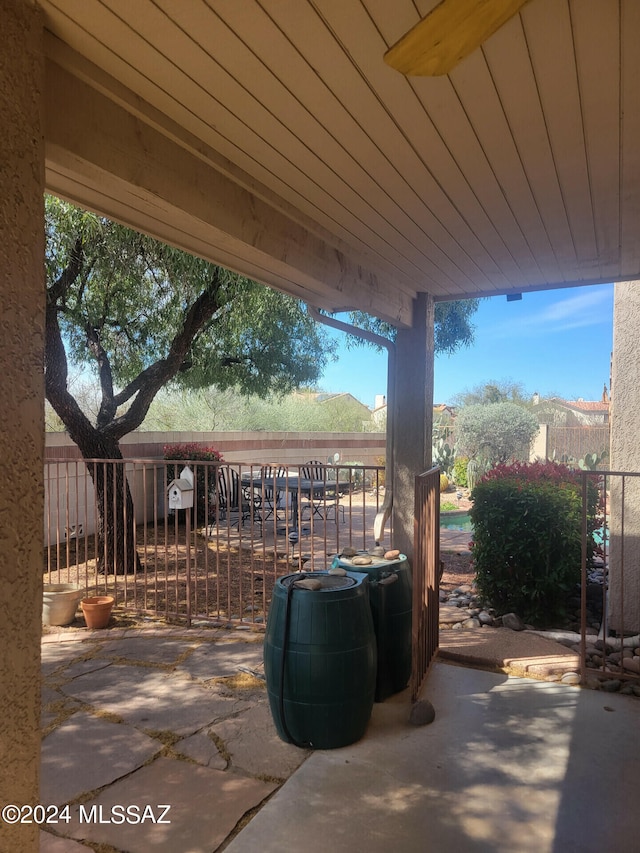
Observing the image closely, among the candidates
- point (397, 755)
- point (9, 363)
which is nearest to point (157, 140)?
point (9, 363)

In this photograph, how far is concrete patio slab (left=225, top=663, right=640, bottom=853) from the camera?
1.97 meters

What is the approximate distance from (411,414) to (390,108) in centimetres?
245

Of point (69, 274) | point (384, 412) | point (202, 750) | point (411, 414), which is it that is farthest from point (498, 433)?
point (384, 412)

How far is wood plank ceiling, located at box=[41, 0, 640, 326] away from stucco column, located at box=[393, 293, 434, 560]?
1.15 metres

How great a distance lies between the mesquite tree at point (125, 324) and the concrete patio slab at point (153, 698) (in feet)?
5.64

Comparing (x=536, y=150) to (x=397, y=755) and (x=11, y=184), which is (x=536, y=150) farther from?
(x=397, y=755)

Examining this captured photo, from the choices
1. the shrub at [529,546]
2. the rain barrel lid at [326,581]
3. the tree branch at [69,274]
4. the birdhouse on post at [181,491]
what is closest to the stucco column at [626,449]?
the shrub at [529,546]

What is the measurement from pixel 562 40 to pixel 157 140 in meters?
1.27

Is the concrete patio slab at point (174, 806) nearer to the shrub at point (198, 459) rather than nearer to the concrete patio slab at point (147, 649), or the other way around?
the concrete patio slab at point (147, 649)

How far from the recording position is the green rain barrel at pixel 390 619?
3.02 metres

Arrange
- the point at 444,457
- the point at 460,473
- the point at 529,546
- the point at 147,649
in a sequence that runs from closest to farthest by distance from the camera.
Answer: the point at 147,649, the point at 529,546, the point at 444,457, the point at 460,473

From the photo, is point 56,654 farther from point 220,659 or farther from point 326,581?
point 326,581

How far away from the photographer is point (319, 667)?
2492 millimetres

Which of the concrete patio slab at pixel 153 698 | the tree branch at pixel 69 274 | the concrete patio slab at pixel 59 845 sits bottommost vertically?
the concrete patio slab at pixel 153 698
